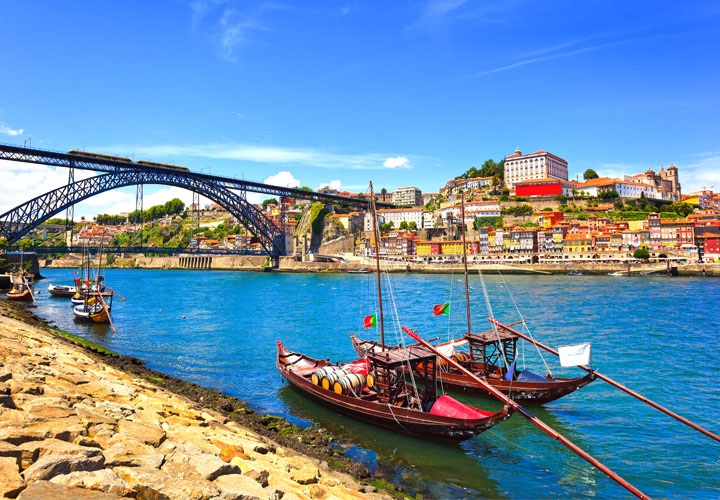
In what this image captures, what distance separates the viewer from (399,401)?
10430 mm

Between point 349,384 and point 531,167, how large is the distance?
100741mm

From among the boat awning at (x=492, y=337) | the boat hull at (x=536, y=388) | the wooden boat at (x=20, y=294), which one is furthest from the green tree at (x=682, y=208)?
the wooden boat at (x=20, y=294)

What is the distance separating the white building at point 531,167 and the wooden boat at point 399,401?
95.5m

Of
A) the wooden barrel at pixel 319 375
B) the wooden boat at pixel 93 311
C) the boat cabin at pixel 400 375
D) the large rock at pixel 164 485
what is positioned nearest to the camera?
the large rock at pixel 164 485

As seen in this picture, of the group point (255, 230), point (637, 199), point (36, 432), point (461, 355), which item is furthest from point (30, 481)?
point (637, 199)

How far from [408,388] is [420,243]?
242 ft

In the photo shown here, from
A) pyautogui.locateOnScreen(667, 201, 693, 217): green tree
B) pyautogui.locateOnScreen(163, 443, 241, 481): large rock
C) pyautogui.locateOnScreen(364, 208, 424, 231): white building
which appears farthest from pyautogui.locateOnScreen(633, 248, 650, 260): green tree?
pyautogui.locateOnScreen(163, 443, 241, 481): large rock

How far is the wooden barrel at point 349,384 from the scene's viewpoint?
11.2m

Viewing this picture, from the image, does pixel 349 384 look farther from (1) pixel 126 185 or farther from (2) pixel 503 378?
(1) pixel 126 185

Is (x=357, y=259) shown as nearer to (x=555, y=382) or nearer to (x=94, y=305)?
(x=94, y=305)

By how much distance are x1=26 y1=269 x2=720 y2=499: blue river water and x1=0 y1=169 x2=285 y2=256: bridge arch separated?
18175mm

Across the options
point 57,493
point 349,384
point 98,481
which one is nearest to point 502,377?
point 349,384

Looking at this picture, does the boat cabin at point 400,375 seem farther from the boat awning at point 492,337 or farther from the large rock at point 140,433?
the large rock at point 140,433

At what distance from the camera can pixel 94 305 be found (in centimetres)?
2545
